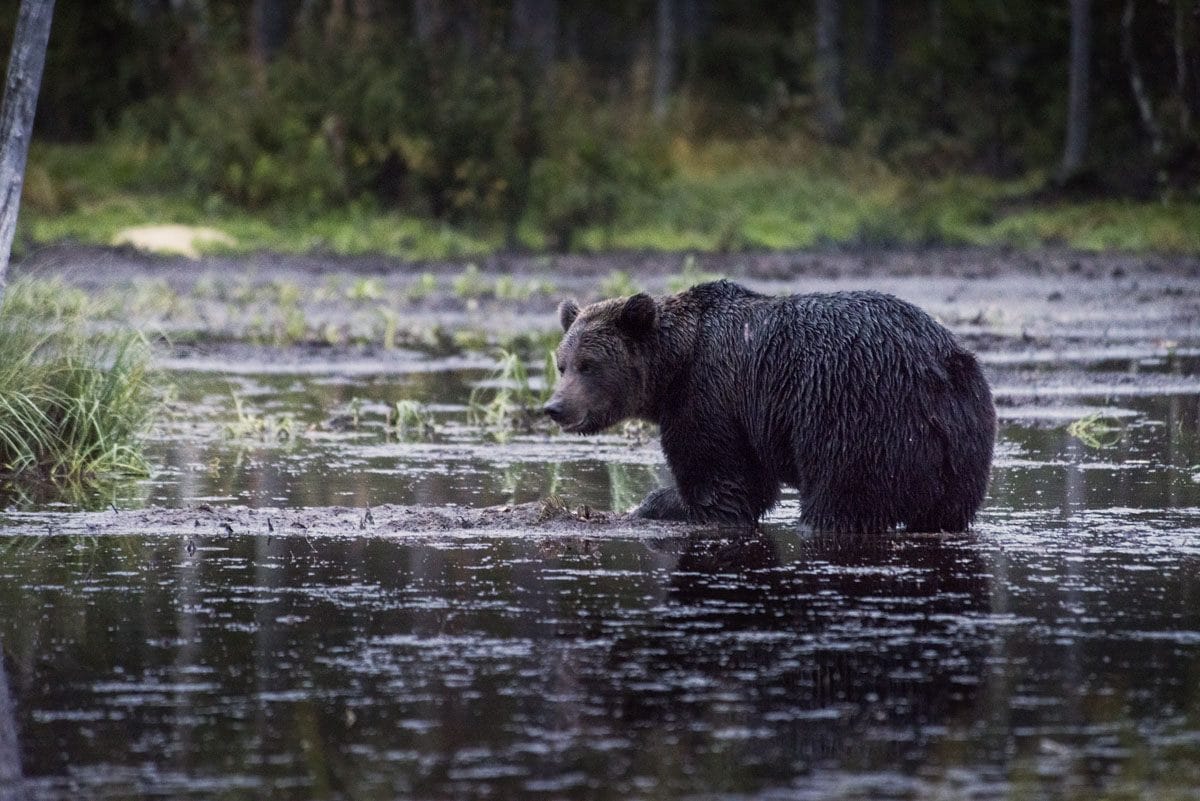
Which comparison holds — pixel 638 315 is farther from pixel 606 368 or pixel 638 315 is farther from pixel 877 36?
pixel 877 36

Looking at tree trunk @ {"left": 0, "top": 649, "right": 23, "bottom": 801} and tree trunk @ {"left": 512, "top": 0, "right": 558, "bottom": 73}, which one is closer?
tree trunk @ {"left": 0, "top": 649, "right": 23, "bottom": 801}

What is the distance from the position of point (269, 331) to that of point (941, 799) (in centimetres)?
1376

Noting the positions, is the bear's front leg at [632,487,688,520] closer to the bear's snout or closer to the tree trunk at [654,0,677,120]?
the bear's snout

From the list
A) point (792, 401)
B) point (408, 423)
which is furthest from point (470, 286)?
point (792, 401)

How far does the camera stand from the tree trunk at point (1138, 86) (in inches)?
1083

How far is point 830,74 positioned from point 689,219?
8378 mm

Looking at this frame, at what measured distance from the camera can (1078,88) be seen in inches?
1112

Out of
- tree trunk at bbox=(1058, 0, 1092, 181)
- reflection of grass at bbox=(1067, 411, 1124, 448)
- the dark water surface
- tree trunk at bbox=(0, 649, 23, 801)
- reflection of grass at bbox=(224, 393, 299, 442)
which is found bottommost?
tree trunk at bbox=(0, 649, 23, 801)

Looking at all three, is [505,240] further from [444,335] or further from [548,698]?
[548,698]

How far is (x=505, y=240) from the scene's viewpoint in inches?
1009

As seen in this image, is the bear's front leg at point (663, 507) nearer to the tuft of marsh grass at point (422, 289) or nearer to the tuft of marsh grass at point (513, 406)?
the tuft of marsh grass at point (513, 406)

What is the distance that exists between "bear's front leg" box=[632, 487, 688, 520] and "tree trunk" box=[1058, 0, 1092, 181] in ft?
67.0

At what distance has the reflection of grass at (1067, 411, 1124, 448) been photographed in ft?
38.1

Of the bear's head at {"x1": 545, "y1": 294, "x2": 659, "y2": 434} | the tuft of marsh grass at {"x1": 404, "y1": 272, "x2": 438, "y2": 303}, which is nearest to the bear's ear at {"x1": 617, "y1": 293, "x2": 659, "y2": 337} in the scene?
the bear's head at {"x1": 545, "y1": 294, "x2": 659, "y2": 434}
